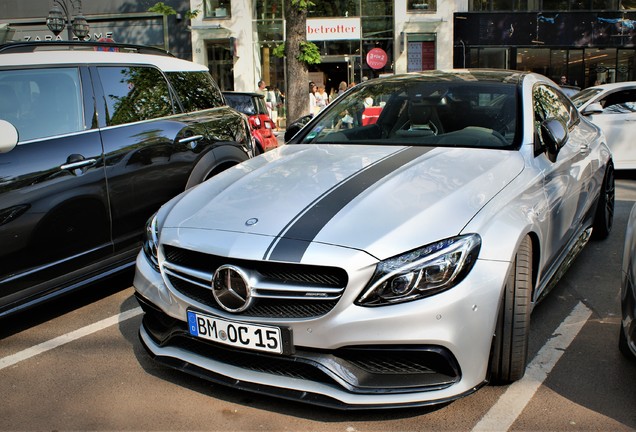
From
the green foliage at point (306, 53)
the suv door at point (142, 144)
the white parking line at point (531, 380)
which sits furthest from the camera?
the green foliage at point (306, 53)

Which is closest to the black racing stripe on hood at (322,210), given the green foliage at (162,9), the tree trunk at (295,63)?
the tree trunk at (295,63)

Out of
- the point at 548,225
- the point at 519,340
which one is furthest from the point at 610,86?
the point at 519,340

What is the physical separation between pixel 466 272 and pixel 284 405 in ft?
3.47

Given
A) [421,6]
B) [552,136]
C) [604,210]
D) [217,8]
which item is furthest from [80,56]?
[217,8]

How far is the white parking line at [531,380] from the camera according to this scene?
2822 mm

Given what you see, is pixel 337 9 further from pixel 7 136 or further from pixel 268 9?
pixel 7 136

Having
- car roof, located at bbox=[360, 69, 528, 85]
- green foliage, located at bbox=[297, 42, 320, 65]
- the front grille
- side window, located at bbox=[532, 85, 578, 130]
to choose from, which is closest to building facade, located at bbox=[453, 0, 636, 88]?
green foliage, located at bbox=[297, 42, 320, 65]

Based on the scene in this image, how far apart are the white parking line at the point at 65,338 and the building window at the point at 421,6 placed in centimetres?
2174

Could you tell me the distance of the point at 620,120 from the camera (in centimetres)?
930

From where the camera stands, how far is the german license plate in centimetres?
270

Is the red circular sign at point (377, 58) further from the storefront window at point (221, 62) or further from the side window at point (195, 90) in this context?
the side window at point (195, 90)

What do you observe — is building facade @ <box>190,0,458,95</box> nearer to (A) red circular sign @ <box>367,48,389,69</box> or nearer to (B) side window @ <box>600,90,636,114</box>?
(A) red circular sign @ <box>367,48,389,69</box>

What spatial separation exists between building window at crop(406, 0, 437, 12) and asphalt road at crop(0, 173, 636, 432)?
21348mm

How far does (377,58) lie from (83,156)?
2109cm
